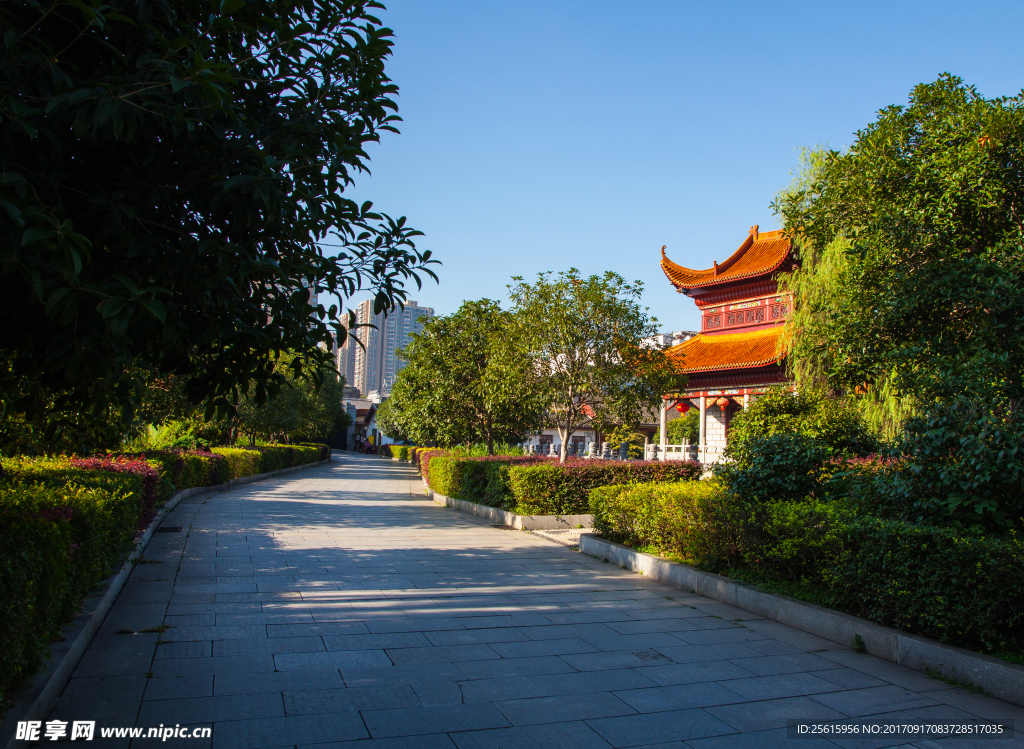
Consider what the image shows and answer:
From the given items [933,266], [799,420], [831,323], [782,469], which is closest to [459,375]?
[799,420]

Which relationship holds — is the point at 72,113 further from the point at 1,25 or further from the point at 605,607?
the point at 605,607

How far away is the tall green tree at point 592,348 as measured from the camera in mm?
13859

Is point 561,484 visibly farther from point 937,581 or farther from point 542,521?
point 937,581

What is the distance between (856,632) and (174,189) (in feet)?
18.1

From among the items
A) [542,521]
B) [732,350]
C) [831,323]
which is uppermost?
[732,350]

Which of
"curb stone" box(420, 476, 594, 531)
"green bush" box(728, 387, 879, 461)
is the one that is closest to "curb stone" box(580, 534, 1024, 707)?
"green bush" box(728, 387, 879, 461)

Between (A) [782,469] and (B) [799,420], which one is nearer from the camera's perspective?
(A) [782,469]

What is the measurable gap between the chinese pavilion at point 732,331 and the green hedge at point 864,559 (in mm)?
17174

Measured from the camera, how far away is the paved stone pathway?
3.70m

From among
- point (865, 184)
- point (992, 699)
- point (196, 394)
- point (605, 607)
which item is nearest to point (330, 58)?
point (196, 394)

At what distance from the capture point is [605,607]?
21.5 ft

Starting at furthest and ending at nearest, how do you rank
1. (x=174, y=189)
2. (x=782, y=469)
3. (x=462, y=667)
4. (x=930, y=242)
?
1. (x=930, y=242)
2. (x=782, y=469)
3. (x=462, y=667)
4. (x=174, y=189)

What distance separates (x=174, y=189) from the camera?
352cm

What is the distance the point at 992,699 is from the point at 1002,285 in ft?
16.3
